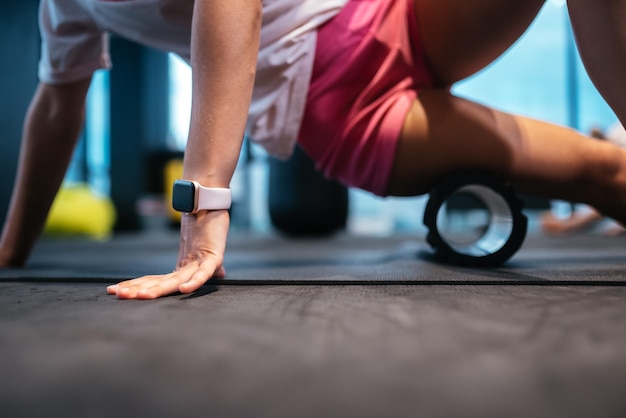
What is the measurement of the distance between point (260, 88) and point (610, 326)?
2.18ft

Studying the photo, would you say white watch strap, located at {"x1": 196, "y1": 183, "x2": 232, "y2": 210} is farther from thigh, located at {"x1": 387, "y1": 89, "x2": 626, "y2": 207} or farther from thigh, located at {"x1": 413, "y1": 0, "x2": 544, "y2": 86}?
thigh, located at {"x1": 413, "y1": 0, "x2": 544, "y2": 86}

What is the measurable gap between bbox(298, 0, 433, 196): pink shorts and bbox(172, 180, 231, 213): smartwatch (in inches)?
12.2

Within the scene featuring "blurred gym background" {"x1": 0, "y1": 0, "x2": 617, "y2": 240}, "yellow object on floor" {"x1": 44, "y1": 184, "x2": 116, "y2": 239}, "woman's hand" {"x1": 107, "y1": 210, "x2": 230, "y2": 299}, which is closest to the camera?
"woman's hand" {"x1": 107, "y1": 210, "x2": 230, "y2": 299}

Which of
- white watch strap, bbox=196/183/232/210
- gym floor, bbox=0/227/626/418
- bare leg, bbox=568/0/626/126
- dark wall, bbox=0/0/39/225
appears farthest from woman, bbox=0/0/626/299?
dark wall, bbox=0/0/39/225

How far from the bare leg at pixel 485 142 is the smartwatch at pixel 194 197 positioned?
14.1 inches

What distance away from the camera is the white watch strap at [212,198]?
24.7 inches

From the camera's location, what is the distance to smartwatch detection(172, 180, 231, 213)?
2.04 ft

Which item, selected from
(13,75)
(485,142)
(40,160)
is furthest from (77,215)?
(485,142)

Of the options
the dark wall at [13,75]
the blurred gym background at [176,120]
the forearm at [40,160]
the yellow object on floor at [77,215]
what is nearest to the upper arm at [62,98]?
the forearm at [40,160]

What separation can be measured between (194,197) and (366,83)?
411mm

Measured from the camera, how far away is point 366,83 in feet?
2.85

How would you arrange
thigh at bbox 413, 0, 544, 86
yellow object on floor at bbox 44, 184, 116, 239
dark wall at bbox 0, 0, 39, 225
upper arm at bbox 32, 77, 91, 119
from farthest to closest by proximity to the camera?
yellow object on floor at bbox 44, 184, 116, 239 < dark wall at bbox 0, 0, 39, 225 < upper arm at bbox 32, 77, 91, 119 < thigh at bbox 413, 0, 544, 86

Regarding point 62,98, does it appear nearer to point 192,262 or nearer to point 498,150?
point 192,262

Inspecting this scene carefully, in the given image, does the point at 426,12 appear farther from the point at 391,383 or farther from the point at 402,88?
the point at 391,383
